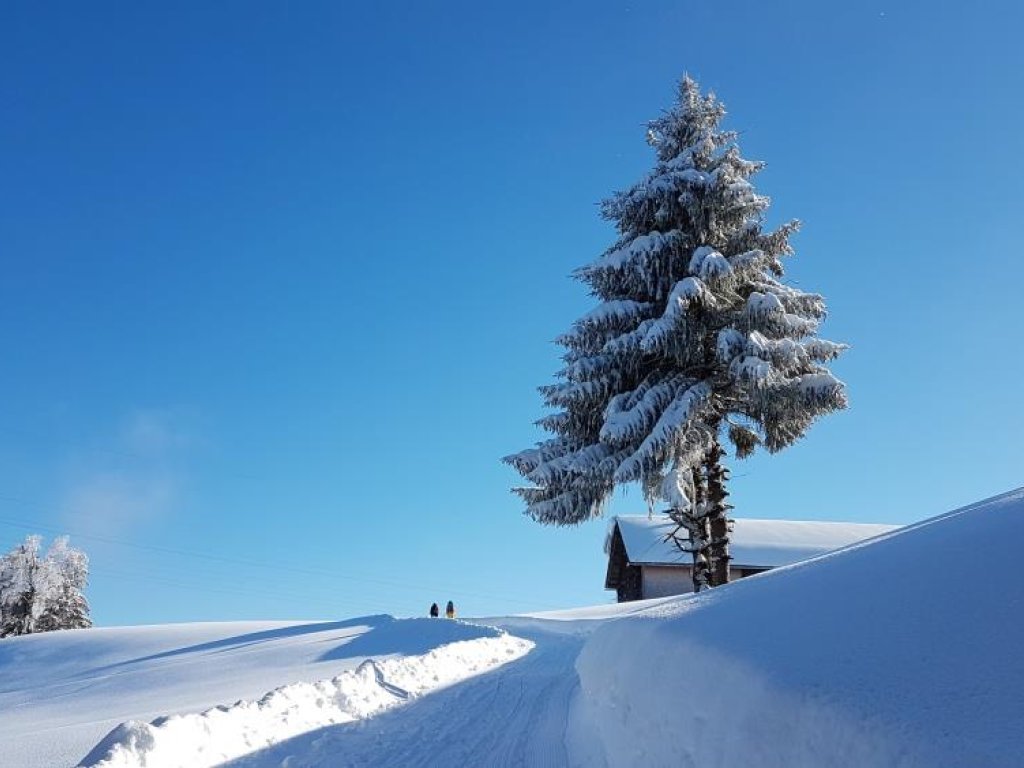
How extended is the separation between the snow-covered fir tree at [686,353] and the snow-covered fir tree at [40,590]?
37.1 meters

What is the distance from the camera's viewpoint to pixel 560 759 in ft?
20.2

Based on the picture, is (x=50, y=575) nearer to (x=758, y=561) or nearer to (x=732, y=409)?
(x=758, y=561)

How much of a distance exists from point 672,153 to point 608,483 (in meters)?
7.79

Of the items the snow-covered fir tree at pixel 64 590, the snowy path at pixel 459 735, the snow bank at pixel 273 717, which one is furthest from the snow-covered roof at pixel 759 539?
the snow-covered fir tree at pixel 64 590

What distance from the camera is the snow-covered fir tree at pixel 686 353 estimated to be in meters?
13.6

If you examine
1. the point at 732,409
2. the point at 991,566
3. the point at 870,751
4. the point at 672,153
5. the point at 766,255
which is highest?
the point at 672,153

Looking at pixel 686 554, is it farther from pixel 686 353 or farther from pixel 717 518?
pixel 686 353

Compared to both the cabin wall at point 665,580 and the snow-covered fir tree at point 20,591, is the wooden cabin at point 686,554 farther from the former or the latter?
the snow-covered fir tree at point 20,591

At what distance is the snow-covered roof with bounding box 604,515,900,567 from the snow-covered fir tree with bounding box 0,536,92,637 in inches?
1231

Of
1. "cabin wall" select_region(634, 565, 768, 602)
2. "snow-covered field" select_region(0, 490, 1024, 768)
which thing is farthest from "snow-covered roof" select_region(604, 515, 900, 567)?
"snow-covered field" select_region(0, 490, 1024, 768)

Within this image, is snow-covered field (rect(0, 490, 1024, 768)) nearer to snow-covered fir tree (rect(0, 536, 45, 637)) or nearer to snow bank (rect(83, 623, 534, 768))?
snow bank (rect(83, 623, 534, 768))

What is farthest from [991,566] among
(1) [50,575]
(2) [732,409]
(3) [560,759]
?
(1) [50,575]

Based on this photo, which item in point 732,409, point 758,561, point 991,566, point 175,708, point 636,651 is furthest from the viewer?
point 758,561

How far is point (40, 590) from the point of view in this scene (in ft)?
130
